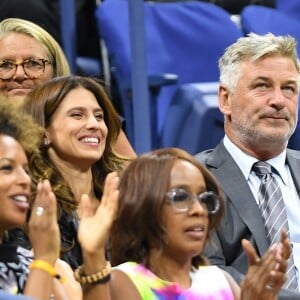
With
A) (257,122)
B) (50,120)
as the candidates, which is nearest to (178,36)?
(257,122)

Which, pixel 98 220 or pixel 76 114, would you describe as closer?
pixel 98 220

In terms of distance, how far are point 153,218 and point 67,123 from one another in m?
0.80

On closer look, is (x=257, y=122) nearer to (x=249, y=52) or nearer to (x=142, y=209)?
(x=249, y=52)

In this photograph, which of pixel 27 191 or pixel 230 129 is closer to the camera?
pixel 27 191

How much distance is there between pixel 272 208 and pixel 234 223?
0.59 ft

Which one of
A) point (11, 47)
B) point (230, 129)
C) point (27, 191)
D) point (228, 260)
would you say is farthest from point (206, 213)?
point (11, 47)

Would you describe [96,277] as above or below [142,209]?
below

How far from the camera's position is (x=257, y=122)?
13.3ft

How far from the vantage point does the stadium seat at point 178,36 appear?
5609 millimetres

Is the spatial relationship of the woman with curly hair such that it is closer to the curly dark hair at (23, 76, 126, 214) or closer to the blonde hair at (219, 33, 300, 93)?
the curly dark hair at (23, 76, 126, 214)

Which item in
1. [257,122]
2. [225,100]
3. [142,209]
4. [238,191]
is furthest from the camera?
[225,100]

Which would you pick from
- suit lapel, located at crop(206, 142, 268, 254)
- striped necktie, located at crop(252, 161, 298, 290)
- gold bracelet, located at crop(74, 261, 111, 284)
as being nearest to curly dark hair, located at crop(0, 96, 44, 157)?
gold bracelet, located at crop(74, 261, 111, 284)

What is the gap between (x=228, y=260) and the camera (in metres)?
3.79

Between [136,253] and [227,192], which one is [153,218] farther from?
[227,192]
